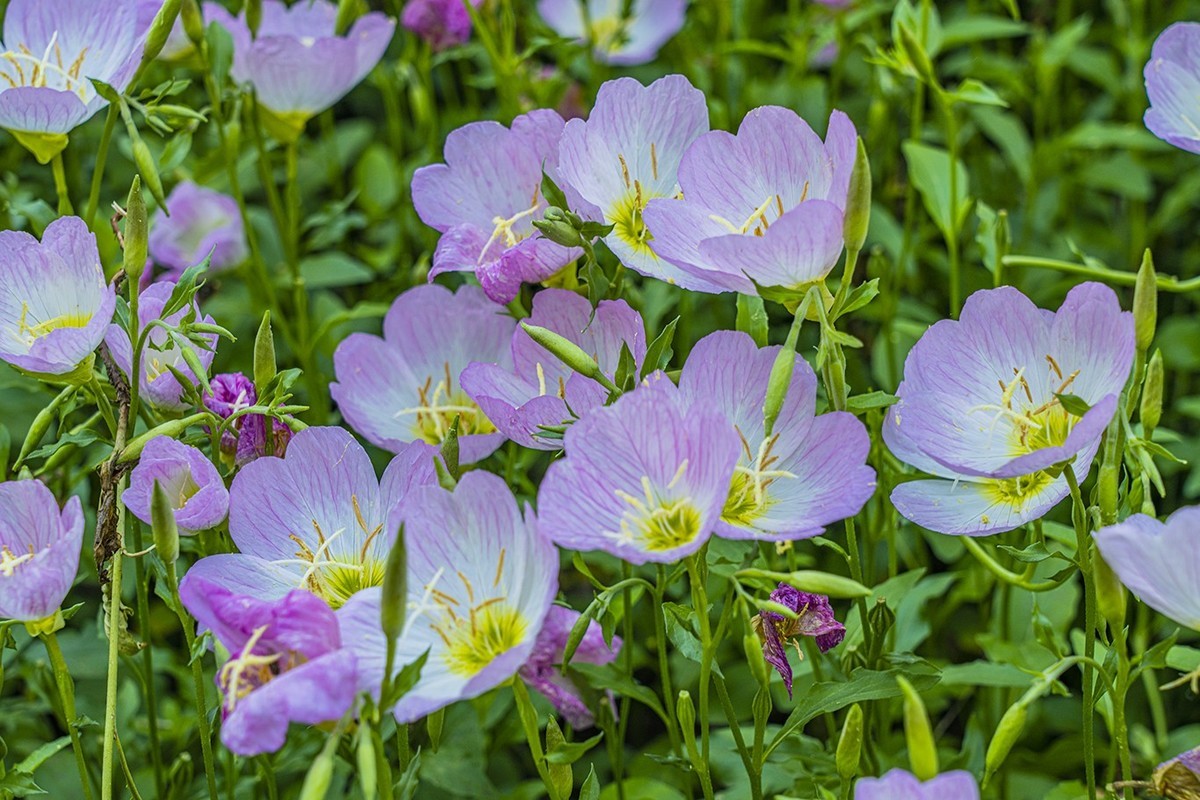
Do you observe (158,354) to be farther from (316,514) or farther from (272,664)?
(272,664)

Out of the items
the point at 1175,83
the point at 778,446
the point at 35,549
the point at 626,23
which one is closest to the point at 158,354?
the point at 35,549

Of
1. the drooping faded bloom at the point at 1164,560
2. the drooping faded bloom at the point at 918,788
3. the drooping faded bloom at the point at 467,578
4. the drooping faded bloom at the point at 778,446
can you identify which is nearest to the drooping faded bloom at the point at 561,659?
the drooping faded bloom at the point at 467,578

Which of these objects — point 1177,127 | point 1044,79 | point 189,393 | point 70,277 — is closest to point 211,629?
point 189,393

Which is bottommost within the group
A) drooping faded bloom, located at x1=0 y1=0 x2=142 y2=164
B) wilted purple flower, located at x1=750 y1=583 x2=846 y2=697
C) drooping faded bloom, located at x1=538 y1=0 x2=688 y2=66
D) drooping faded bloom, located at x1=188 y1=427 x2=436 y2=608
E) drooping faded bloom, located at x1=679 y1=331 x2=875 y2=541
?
wilted purple flower, located at x1=750 y1=583 x2=846 y2=697

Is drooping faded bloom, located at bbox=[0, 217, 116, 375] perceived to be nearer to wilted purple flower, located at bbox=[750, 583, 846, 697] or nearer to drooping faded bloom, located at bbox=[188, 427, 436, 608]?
drooping faded bloom, located at bbox=[188, 427, 436, 608]

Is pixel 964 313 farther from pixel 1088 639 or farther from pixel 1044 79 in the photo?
pixel 1044 79

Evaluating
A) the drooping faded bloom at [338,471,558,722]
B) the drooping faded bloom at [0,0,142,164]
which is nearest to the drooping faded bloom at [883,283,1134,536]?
the drooping faded bloom at [338,471,558,722]

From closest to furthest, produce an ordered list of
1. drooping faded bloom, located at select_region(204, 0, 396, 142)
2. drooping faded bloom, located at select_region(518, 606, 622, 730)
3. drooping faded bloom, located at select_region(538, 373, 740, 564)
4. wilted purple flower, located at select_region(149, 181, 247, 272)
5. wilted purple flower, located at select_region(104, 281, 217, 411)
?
drooping faded bloom, located at select_region(538, 373, 740, 564)
drooping faded bloom, located at select_region(518, 606, 622, 730)
wilted purple flower, located at select_region(104, 281, 217, 411)
drooping faded bloom, located at select_region(204, 0, 396, 142)
wilted purple flower, located at select_region(149, 181, 247, 272)
